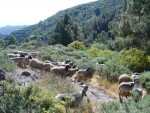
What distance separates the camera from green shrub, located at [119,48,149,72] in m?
19.6

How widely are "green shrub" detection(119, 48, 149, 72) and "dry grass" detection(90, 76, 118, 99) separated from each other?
3309 millimetres

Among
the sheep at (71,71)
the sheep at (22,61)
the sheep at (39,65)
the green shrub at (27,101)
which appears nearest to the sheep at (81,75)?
the sheep at (71,71)

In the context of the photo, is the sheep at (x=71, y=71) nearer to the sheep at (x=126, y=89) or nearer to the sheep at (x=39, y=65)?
the sheep at (x=39, y=65)

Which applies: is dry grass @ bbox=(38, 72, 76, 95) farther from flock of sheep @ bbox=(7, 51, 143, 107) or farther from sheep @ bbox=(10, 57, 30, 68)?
sheep @ bbox=(10, 57, 30, 68)

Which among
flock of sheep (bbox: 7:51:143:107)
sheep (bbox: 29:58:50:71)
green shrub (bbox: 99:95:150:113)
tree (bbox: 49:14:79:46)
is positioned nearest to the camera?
green shrub (bbox: 99:95:150:113)

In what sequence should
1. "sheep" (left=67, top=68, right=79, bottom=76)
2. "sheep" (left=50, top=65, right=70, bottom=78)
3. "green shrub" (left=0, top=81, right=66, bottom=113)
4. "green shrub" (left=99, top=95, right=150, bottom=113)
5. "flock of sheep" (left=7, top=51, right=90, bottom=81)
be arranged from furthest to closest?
"sheep" (left=67, top=68, right=79, bottom=76) → "flock of sheep" (left=7, top=51, right=90, bottom=81) → "sheep" (left=50, top=65, right=70, bottom=78) → "green shrub" (left=99, top=95, right=150, bottom=113) → "green shrub" (left=0, top=81, right=66, bottom=113)

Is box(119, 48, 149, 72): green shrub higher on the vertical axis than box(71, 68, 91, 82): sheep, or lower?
lower

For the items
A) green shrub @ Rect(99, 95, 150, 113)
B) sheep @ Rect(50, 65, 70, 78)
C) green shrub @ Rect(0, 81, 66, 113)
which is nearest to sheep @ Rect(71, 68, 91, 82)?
sheep @ Rect(50, 65, 70, 78)

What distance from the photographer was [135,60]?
64.7 ft

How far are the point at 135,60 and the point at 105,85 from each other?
4.69m

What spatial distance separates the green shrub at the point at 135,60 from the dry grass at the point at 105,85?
10.9 feet

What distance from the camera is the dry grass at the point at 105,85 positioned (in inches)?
570

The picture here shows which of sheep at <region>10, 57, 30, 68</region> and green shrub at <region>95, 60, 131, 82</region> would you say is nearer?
green shrub at <region>95, 60, 131, 82</region>

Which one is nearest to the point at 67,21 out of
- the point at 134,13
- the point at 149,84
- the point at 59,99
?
the point at 134,13
